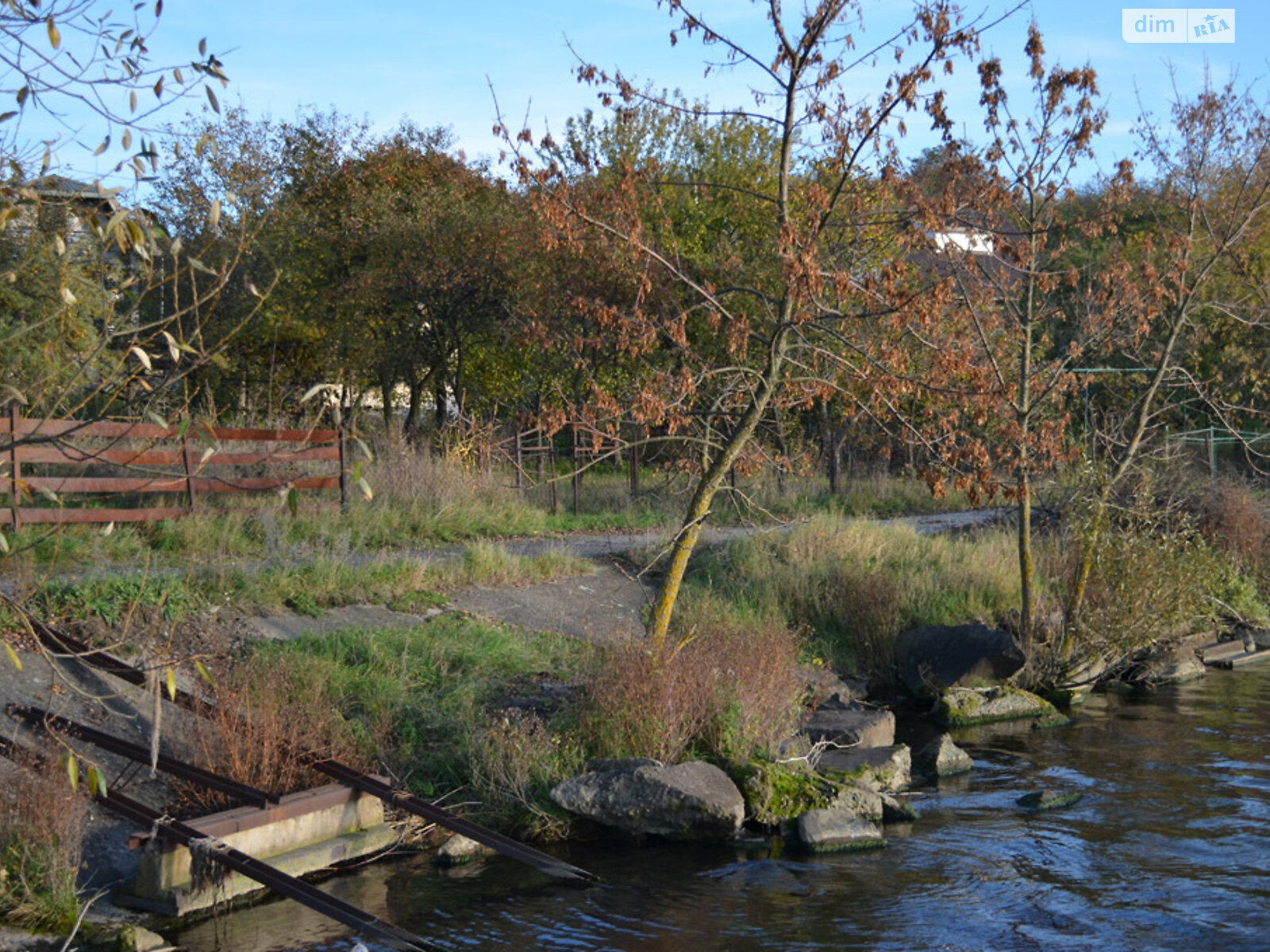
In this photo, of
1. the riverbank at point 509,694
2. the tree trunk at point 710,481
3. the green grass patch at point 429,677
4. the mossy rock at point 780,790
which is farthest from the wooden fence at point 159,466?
the mossy rock at point 780,790

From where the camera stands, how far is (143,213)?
420cm

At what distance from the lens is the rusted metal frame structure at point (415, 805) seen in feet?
25.3

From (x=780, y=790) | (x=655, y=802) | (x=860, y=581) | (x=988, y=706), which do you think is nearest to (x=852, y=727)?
(x=780, y=790)

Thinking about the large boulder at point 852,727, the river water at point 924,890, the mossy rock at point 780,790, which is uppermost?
the large boulder at point 852,727

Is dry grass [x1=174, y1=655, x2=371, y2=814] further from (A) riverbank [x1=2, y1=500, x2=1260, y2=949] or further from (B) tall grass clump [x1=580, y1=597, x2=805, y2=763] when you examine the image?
(B) tall grass clump [x1=580, y1=597, x2=805, y2=763]

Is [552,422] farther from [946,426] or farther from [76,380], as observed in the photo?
[76,380]

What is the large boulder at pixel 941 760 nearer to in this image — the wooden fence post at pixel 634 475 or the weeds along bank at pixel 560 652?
the weeds along bank at pixel 560 652

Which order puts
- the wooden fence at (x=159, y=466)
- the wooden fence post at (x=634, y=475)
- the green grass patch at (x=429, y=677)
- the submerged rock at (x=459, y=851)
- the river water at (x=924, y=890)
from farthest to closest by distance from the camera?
the wooden fence post at (x=634, y=475) → the wooden fence at (x=159, y=466) → the green grass patch at (x=429, y=677) → the submerged rock at (x=459, y=851) → the river water at (x=924, y=890)

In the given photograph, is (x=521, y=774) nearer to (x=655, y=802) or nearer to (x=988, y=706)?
(x=655, y=802)

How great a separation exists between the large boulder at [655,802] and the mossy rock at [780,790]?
1.09 feet

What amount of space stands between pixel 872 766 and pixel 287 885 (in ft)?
16.1

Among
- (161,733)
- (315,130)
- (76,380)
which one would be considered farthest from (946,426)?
(315,130)

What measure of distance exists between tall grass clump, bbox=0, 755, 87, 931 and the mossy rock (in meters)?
4.51

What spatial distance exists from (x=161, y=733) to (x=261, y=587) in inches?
136
